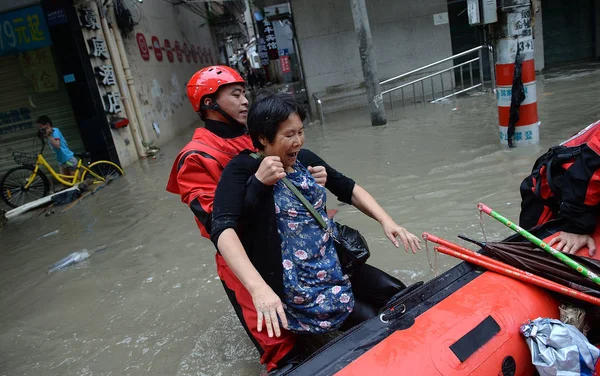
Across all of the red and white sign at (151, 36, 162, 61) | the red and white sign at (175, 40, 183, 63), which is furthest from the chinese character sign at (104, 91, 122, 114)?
the red and white sign at (175, 40, 183, 63)

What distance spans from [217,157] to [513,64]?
476 centimetres

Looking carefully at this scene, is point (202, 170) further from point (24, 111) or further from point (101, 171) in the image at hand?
point (24, 111)

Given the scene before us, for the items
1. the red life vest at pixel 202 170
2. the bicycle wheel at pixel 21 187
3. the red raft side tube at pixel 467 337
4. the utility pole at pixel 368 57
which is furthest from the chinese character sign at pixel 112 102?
the red raft side tube at pixel 467 337

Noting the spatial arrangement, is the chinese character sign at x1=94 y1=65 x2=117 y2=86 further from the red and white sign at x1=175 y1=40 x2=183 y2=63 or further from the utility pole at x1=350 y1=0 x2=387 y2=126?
the red and white sign at x1=175 y1=40 x2=183 y2=63

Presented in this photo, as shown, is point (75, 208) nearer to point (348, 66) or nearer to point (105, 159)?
point (105, 159)

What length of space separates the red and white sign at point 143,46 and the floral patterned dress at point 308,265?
11.3 m

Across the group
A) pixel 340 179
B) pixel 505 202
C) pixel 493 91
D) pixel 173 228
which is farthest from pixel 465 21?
pixel 340 179

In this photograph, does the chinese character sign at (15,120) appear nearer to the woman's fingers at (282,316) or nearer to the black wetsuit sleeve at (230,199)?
the black wetsuit sleeve at (230,199)

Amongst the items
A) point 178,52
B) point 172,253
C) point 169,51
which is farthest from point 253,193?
point 178,52

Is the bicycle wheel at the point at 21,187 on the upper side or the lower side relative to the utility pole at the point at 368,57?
lower

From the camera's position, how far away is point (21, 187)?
7.74 metres

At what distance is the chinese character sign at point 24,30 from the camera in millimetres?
8484

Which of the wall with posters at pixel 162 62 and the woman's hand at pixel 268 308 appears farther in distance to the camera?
the wall with posters at pixel 162 62

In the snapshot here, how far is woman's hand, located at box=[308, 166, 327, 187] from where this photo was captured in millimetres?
2086
